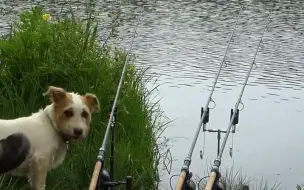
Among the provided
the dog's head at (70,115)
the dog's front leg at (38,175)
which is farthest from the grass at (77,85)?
the dog's head at (70,115)

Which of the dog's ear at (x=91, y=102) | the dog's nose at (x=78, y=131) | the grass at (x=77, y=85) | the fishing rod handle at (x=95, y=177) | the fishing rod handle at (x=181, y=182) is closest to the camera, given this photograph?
the fishing rod handle at (x=181, y=182)

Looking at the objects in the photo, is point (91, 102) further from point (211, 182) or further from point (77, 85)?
point (77, 85)

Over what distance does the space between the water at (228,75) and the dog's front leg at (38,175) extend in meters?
2.90

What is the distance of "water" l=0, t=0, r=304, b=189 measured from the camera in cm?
865

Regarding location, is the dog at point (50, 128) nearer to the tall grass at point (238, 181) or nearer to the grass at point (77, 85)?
the grass at point (77, 85)

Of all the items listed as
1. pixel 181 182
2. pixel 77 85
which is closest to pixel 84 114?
pixel 181 182

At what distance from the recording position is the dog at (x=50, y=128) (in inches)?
174

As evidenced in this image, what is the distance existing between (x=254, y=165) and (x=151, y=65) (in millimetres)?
3488

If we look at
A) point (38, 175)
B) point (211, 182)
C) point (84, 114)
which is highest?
point (211, 182)

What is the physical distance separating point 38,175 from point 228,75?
285 inches

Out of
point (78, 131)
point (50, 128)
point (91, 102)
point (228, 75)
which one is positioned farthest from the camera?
point (228, 75)

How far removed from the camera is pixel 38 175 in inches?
178

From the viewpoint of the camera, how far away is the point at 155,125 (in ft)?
26.2

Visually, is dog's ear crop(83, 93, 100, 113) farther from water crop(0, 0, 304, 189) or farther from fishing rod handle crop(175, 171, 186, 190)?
water crop(0, 0, 304, 189)
